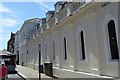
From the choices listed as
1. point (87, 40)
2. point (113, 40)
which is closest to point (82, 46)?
point (87, 40)

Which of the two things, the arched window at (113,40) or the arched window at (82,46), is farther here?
the arched window at (82,46)

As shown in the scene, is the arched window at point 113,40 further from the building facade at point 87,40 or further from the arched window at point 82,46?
the arched window at point 82,46

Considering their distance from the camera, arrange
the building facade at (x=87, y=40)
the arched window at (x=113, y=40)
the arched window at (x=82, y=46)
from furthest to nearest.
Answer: the arched window at (x=82, y=46)
the building facade at (x=87, y=40)
the arched window at (x=113, y=40)

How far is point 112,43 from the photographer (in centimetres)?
978

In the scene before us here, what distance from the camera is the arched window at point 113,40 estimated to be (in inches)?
376

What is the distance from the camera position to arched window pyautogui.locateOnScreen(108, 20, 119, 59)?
9.55 m

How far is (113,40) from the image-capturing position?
9.72 metres

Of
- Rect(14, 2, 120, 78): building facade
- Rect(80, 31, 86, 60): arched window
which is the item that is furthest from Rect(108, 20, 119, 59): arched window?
Rect(80, 31, 86, 60): arched window

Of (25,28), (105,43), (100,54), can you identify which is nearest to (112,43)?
(105,43)

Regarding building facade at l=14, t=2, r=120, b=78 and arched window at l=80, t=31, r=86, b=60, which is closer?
building facade at l=14, t=2, r=120, b=78

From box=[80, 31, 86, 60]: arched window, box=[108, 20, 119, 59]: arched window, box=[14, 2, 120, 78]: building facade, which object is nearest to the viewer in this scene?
box=[108, 20, 119, 59]: arched window

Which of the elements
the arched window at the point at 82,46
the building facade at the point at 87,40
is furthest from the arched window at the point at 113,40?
the arched window at the point at 82,46

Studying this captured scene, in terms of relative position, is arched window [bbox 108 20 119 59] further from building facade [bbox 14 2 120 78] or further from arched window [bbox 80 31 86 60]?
arched window [bbox 80 31 86 60]

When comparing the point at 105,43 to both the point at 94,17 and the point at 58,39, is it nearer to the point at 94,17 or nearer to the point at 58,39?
the point at 94,17
